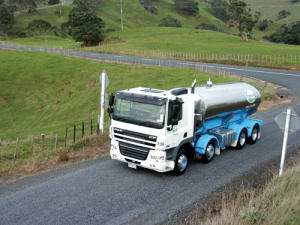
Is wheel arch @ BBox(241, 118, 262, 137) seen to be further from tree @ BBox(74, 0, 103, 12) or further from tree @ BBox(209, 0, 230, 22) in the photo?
tree @ BBox(209, 0, 230, 22)

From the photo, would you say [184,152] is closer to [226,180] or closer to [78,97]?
[226,180]

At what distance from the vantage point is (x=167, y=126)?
33.0 ft

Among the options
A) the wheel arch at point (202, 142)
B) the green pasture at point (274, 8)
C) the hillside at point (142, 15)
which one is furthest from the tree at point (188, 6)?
the wheel arch at point (202, 142)

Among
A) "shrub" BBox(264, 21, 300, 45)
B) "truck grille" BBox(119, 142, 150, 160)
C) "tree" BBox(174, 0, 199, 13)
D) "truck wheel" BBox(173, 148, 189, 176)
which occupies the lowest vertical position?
"truck wheel" BBox(173, 148, 189, 176)

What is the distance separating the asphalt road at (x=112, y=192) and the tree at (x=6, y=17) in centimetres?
12196

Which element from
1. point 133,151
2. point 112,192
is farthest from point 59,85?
point 112,192

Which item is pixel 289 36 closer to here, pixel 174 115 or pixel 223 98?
pixel 223 98

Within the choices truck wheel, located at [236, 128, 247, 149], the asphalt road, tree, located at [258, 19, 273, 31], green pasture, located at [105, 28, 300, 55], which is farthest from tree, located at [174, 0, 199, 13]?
the asphalt road

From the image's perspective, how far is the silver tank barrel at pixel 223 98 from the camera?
38.7 ft

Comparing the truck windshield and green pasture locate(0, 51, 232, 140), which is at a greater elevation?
the truck windshield

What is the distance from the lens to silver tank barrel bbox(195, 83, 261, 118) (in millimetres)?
11781

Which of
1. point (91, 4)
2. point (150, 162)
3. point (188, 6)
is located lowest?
point (150, 162)

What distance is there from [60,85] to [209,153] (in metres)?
32.5

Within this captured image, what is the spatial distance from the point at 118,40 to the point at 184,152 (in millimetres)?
84203
